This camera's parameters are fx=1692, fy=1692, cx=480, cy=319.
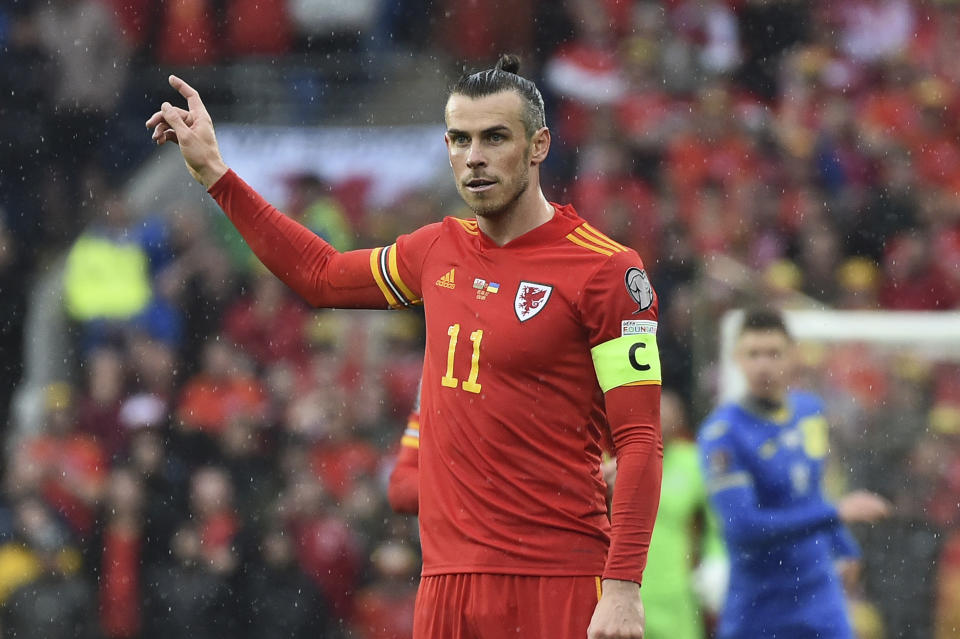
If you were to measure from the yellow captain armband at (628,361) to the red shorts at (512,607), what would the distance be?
0.55m

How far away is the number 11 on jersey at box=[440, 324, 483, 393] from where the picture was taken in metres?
4.49

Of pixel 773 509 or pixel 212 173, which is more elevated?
pixel 212 173

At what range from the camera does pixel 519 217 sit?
4.61m

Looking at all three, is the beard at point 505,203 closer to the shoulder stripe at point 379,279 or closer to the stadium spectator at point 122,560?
the shoulder stripe at point 379,279

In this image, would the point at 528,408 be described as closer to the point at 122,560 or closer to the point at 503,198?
the point at 503,198

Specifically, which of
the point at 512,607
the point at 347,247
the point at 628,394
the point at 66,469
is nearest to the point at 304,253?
the point at 628,394

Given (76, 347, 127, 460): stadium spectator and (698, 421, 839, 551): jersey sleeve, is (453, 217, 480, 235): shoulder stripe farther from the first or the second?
(76, 347, 127, 460): stadium spectator

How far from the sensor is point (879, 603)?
10031 mm

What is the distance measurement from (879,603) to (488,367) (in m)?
6.23

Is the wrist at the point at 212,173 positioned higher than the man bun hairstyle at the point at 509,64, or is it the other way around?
the man bun hairstyle at the point at 509,64

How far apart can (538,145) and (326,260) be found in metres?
0.71

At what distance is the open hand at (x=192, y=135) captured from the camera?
15.2 feet

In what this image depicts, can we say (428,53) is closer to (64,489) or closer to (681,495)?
(64,489)

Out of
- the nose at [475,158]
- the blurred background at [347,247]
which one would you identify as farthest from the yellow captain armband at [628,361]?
the blurred background at [347,247]
